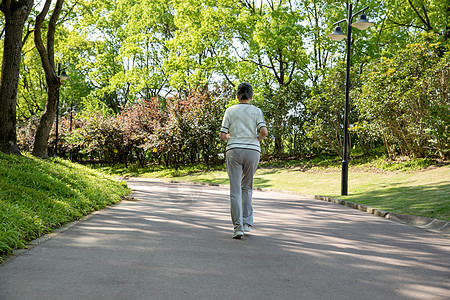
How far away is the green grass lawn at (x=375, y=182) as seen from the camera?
33.2 ft

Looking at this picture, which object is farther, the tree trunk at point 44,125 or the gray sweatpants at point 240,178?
the tree trunk at point 44,125

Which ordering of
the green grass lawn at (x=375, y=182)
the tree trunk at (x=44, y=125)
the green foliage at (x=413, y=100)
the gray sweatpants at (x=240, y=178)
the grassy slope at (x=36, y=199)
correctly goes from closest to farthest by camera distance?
the grassy slope at (x=36, y=199) < the gray sweatpants at (x=240, y=178) < the green grass lawn at (x=375, y=182) < the tree trunk at (x=44, y=125) < the green foliage at (x=413, y=100)

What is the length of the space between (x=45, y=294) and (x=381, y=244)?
4.52m

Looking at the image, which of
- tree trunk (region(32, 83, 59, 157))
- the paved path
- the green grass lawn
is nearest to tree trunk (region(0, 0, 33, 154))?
tree trunk (region(32, 83, 59, 157))

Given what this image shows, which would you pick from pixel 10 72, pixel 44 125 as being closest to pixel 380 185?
pixel 44 125

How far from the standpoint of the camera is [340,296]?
136 inches

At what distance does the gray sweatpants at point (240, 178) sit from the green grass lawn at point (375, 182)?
14.1 feet

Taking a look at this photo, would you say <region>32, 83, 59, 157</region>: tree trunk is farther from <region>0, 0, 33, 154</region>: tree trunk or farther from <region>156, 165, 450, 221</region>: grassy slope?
<region>156, 165, 450, 221</region>: grassy slope

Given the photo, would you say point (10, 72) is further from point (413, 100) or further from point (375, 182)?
point (413, 100)

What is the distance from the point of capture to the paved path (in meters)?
3.51

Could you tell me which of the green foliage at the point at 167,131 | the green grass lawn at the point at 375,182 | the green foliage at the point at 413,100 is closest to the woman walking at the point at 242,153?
the green grass lawn at the point at 375,182

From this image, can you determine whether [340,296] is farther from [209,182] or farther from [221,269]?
[209,182]

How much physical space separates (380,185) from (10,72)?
12923mm

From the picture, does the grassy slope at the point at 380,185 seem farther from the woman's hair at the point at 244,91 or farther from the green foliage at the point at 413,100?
the woman's hair at the point at 244,91
